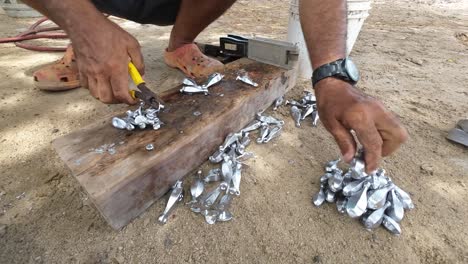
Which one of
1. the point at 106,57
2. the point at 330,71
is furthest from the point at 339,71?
the point at 106,57

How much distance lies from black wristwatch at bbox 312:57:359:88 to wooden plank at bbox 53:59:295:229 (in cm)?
61

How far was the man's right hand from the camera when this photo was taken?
1.12 meters

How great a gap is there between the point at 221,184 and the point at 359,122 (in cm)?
71

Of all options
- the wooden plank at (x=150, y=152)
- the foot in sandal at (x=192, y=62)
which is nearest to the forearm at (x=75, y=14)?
the wooden plank at (x=150, y=152)

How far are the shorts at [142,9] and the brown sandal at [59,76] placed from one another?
492 mm

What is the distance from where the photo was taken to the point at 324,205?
133 centimetres

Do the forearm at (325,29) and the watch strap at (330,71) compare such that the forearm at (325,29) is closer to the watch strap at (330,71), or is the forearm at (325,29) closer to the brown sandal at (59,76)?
the watch strap at (330,71)

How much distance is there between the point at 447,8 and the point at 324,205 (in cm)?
613

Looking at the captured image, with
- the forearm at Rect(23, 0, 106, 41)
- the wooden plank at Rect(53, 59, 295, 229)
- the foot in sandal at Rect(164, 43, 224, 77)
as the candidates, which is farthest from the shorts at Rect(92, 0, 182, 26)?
the forearm at Rect(23, 0, 106, 41)

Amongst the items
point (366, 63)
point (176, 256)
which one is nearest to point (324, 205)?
point (176, 256)

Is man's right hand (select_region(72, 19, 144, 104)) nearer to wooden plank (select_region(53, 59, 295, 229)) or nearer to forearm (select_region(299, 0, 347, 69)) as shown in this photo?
wooden plank (select_region(53, 59, 295, 229))

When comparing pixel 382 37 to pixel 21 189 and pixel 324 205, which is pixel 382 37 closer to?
pixel 324 205

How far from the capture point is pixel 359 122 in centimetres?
91

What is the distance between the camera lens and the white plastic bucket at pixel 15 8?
13.0ft
